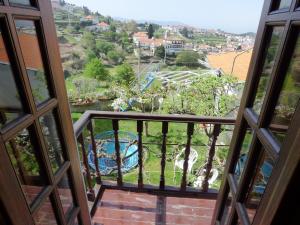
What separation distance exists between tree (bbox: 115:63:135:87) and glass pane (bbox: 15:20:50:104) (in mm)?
10149

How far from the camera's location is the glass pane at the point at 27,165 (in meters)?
0.67

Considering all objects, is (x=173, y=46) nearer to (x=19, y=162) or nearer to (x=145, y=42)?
(x=145, y=42)

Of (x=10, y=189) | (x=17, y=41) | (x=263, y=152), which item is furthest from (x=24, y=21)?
(x=263, y=152)

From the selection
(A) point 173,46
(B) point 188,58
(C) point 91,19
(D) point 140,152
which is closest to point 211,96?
(B) point 188,58

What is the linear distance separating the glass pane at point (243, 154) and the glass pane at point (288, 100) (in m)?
0.18

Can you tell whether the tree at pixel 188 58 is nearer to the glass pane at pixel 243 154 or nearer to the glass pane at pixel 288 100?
the glass pane at pixel 243 154

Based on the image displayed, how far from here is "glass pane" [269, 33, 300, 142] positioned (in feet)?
2.03

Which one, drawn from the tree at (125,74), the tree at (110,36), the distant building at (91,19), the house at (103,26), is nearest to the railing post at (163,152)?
the distant building at (91,19)

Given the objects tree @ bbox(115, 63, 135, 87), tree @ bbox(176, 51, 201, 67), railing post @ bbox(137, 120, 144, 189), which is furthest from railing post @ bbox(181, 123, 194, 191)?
tree @ bbox(176, 51, 201, 67)

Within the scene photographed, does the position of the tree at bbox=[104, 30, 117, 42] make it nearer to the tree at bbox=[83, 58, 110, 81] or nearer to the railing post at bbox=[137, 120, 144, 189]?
the tree at bbox=[83, 58, 110, 81]

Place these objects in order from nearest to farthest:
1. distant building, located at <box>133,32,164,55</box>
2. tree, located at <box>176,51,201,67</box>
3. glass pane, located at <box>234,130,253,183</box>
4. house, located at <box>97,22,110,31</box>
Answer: glass pane, located at <box>234,130,253,183</box> < house, located at <box>97,22,110,31</box> < distant building, located at <box>133,32,164,55</box> < tree, located at <box>176,51,201,67</box>

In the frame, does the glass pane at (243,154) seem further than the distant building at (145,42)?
No

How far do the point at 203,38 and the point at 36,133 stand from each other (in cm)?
1132

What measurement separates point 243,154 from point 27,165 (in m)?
0.91
